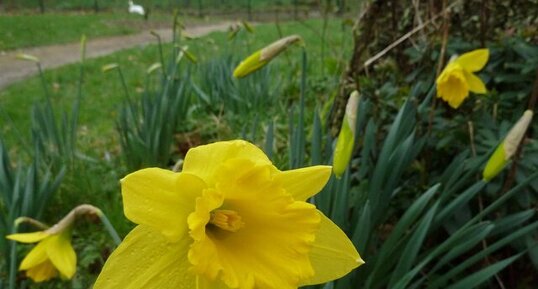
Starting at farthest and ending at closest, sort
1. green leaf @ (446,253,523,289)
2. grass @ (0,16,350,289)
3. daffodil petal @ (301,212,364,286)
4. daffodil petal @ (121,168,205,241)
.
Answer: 1. grass @ (0,16,350,289)
2. green leaf @ (446,253,523,289)
3. daffodil petal @ (301,212,364,286)
4. daffodil petal @ (121,168,205,241)

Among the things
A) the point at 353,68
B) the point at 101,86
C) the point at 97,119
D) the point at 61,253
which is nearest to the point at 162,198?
the point at 61,253

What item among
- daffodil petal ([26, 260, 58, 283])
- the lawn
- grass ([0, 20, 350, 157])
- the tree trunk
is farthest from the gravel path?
daffodil petal ([26, 260, 58, 283])

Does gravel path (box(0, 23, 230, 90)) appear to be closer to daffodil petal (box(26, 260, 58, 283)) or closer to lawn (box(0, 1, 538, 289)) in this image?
lawn (box(0, 1, 538, 289))

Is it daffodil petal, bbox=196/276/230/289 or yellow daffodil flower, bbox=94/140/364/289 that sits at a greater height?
yellow daffodil flower, bbox=94/140/364/289

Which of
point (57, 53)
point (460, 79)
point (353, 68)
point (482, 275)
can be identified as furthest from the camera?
point (57, 53)

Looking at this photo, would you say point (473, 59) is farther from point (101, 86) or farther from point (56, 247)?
point (101, 86)

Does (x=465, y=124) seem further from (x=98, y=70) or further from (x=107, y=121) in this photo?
(x=98, y=70)
